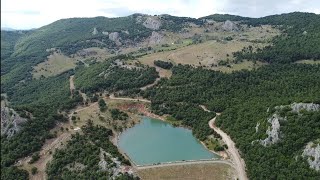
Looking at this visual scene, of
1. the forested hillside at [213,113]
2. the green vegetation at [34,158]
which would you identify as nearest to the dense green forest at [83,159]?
the forested hillside at [213,113]

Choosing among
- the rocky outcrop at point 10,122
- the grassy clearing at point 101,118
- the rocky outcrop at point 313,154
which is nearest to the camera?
the rocky outcrop at point 313,154

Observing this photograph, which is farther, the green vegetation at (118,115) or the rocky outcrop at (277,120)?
the green vegetation at (118,115)

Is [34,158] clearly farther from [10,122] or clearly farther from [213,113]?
[213,113]

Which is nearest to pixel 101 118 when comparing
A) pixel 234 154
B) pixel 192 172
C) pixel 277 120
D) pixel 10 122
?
pixel 10 122

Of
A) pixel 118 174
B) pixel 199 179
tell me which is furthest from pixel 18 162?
pixel 199 179

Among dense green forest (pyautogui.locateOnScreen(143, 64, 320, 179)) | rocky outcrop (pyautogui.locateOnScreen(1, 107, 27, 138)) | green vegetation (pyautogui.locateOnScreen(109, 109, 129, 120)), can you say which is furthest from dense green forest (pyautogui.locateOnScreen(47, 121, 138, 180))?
dense green forest (pyautogui.locateOnScreen(143, 64, 320, 179))

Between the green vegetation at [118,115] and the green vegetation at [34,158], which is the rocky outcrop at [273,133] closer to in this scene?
the green vegetation at [118,115]

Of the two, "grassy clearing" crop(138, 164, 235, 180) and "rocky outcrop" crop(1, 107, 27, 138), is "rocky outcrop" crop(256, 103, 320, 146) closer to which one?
"grassy clearing" crop(138, 164, 235, 180)

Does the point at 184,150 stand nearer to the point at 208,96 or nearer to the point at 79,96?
the point at 208,96
